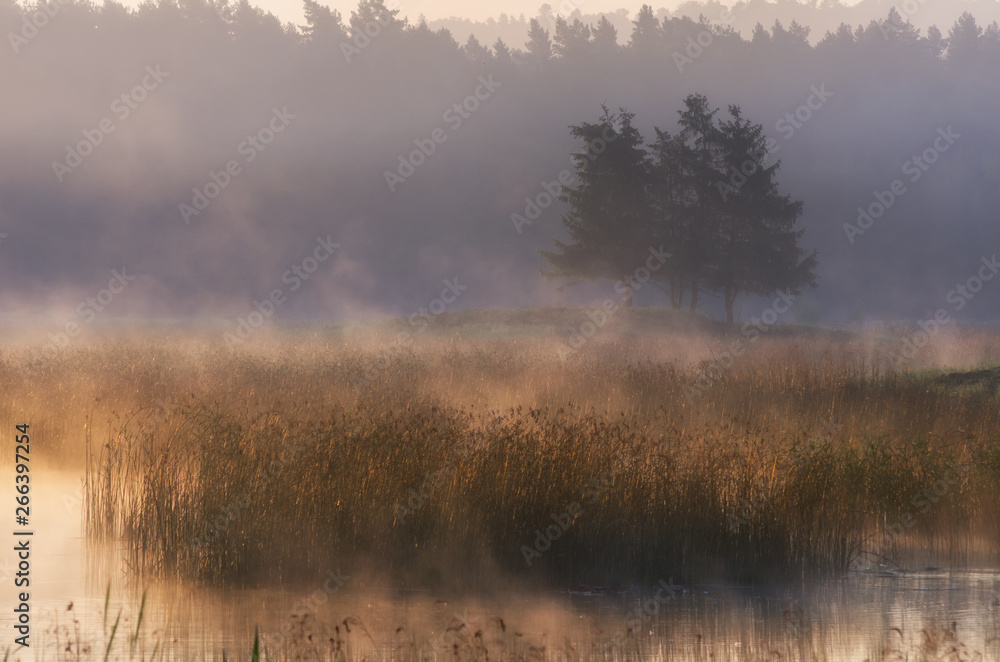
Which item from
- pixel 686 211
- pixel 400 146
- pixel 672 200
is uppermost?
pixel 400 146

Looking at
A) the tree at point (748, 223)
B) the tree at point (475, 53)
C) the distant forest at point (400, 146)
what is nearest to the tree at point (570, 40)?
the distant forest at point (400, 146)

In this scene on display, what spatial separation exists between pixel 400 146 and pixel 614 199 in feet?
164

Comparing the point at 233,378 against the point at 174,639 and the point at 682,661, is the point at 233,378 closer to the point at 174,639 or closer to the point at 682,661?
the point at 174,639

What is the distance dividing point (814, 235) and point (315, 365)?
68672mm

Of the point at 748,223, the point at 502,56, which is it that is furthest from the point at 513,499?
the point at 502,56

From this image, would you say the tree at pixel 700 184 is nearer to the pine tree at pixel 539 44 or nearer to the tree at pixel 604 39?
the tree at pixel 604 39

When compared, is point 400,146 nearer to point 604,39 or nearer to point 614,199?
point 604,39

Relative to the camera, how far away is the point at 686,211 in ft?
161

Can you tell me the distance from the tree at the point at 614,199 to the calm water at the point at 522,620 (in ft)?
128

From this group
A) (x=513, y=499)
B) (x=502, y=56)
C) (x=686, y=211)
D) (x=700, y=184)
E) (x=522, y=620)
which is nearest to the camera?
(x=522, y=620)

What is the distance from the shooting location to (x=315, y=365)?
65.6 ft

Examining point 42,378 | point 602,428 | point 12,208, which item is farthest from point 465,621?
point 12,208

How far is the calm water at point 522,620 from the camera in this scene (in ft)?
22.3

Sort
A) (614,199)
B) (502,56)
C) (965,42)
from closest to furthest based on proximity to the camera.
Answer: (614,199) < (965,42) < (502,56)
